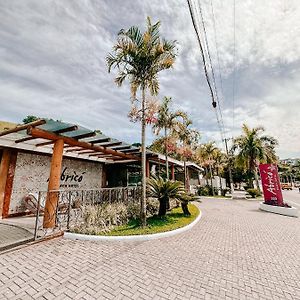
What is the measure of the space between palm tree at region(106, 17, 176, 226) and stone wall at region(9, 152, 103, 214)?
6061 millimetres

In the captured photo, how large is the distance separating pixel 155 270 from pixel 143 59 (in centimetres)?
709

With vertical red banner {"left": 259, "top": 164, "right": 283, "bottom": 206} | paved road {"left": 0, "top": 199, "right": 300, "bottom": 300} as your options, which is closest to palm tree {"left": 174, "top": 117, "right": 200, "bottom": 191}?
vertical red banner {"left": 259, "top": 164, "right": 283, "bottom": 206}

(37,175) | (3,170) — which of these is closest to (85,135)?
(3,170)

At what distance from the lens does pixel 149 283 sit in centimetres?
333

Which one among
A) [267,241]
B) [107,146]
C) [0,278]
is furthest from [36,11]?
[267,241]

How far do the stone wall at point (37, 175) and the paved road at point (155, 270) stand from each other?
200 inches

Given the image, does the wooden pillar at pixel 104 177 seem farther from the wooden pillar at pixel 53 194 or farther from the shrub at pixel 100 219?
the wooden pillar at pixel 53 194

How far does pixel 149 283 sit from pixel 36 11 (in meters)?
7.32

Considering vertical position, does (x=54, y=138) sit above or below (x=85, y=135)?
below

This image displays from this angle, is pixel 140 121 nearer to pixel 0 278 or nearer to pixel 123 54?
pixel 123 54

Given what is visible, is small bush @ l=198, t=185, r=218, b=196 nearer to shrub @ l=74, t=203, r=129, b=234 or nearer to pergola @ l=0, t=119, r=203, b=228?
pergola @ l=0, t=119, r=203, b=228

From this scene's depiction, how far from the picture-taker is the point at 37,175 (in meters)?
9.79

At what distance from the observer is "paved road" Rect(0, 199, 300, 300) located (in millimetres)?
3068

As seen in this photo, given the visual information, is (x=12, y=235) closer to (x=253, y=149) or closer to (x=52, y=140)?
(x=52, y=140)
